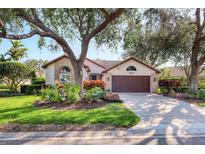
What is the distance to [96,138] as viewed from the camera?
7.53m

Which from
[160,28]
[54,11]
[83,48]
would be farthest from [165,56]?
[54,11]

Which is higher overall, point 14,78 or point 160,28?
point 160,28

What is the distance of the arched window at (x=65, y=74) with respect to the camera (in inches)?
1159

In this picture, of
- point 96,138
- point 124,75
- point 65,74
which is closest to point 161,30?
point 124,75

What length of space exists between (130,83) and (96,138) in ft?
71.9

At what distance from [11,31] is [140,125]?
11.1 m

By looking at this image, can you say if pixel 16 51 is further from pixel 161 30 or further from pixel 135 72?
pixel 161 30

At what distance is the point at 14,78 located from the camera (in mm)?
24797

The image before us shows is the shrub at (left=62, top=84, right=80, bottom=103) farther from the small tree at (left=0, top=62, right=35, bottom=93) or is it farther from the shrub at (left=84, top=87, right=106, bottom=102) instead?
the small tree at (left=0, top=62, right=35, bottom=93)

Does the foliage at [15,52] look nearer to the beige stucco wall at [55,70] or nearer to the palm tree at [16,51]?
the palm tree at [16,51]

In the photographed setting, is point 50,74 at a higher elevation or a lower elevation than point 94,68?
lower

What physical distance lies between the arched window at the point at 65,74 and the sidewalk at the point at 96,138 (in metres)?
21.6
